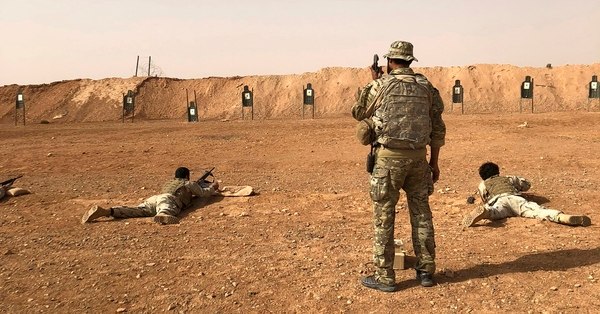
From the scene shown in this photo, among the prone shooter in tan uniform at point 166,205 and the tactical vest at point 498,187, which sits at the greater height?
the tactical vest at point 498,187

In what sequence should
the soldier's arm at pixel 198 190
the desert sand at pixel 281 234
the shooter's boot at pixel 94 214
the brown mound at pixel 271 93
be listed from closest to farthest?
the desert sand at pixel 281 234 → the shooter's boot at pixel 94 214 → the soldier's arm at pixel 198 190 → the brown mound at pixel 271 93

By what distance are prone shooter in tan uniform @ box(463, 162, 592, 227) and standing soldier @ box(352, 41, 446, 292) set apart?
1949 millimetres

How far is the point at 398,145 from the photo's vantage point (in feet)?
12.3

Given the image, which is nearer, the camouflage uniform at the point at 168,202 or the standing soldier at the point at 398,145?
the standing soldier at the point at 398,145

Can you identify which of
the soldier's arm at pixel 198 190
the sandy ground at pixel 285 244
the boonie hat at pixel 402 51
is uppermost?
the boonie hat at pixel 402 51

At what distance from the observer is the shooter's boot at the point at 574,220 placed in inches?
210

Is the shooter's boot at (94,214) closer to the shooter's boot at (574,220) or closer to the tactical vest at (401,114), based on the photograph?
the tactical vest at (401,114)

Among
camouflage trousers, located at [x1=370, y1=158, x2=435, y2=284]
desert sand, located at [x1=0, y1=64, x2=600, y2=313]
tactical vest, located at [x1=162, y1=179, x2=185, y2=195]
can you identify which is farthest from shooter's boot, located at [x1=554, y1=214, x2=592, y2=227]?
tactical vest, located at [x1=162, y1=179, x2=185, y2=195]

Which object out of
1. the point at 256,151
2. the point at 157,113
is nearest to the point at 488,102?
the point at 157,113

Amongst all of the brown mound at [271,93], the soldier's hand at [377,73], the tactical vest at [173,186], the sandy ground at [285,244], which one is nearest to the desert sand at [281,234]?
the sandy ground at [285,244]

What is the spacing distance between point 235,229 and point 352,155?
240 inches

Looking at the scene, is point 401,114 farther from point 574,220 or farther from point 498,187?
point 498,187

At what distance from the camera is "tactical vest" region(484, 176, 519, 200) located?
20.1ft

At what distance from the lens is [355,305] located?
144 inches
